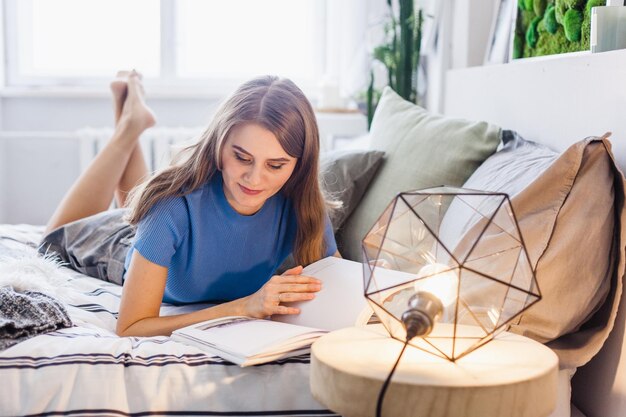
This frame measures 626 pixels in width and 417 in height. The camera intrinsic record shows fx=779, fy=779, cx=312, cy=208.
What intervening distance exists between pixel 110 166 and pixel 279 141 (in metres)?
1.15

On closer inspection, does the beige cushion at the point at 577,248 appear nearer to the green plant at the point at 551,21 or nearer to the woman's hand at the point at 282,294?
the woman's hand at the point at 282,294

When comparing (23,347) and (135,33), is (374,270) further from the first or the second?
(135,33)

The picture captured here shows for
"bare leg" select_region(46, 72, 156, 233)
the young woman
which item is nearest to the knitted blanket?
the young woman

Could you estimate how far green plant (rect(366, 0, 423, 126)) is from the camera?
113 inches

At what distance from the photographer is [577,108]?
1.46 metres

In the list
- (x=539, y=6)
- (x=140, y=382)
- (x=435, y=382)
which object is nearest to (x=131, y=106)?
(x=539, y=6)

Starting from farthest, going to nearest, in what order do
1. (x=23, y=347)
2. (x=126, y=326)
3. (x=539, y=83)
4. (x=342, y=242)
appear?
1. (x=342, y=242)
2. (x=539, y=83)
3. (x=126, y=326)
4. (x=23, y=347)

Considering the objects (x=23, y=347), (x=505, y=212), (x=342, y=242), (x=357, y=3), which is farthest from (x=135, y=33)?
(x=505, y=212)

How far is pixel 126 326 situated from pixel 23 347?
30 cm

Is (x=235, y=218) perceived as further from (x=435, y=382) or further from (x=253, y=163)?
(x=435, y=382)

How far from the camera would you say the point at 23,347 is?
114cm

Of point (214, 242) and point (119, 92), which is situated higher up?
point (119, 92)

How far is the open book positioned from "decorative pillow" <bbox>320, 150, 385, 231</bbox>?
52 centimetres

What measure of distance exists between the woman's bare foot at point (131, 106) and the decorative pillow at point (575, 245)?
156 centimetres
